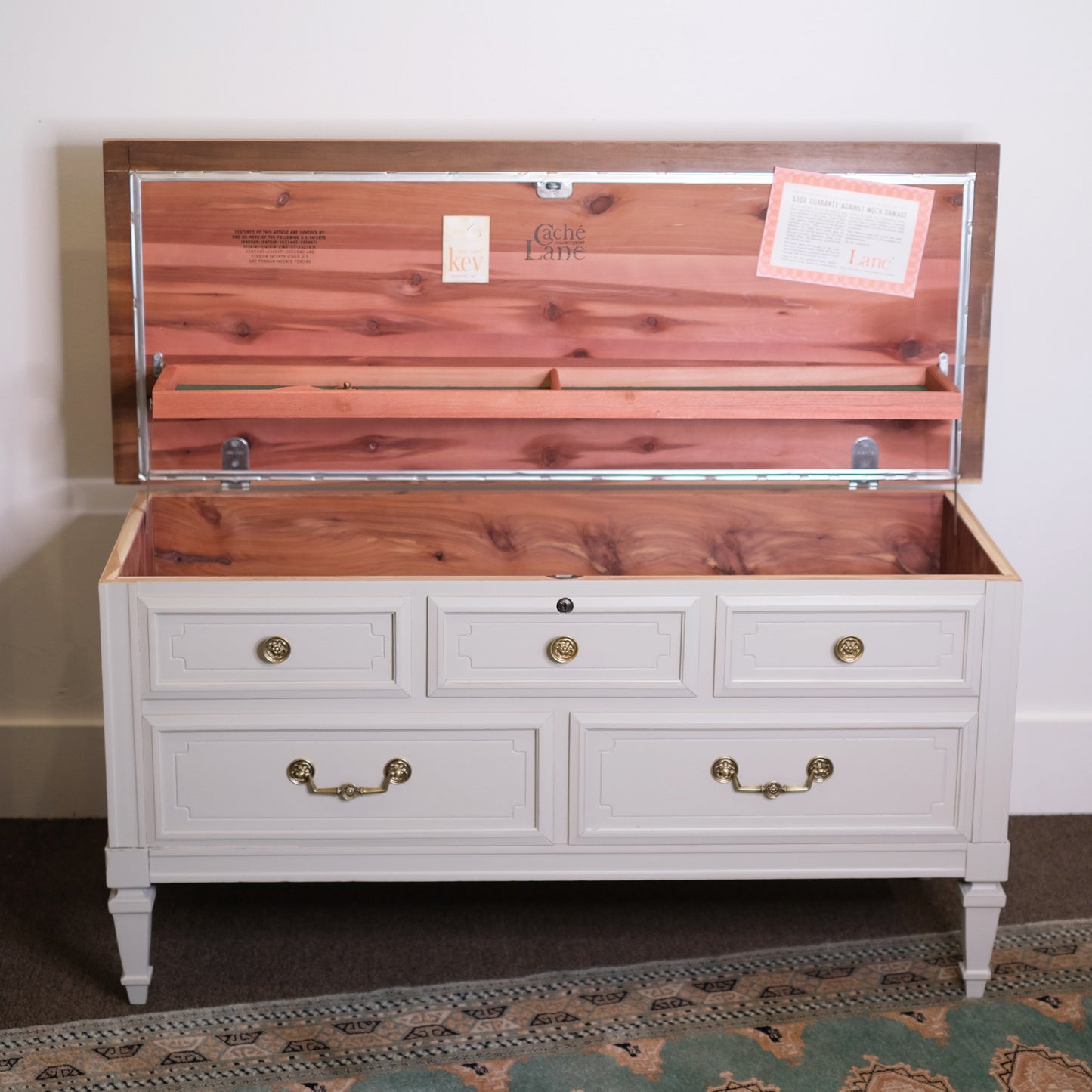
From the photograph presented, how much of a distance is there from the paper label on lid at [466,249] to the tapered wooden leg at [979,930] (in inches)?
49.3

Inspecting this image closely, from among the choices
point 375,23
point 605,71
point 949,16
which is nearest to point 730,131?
point 605,71

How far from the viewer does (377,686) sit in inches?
69.5

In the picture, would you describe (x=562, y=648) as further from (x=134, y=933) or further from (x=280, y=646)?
(x=134, y=933)

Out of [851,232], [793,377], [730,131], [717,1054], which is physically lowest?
[717,1054]

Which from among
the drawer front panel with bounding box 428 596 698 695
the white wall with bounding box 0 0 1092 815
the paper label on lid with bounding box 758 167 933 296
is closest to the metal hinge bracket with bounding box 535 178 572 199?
the white wall with bounding box 0 0 1092 815

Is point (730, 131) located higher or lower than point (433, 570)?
higher

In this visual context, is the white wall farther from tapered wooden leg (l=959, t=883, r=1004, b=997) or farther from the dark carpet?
tapered wooden leg (l=959, t=883, r=1004, b=997)

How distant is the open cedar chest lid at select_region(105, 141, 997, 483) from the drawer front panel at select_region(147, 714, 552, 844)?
52 cm

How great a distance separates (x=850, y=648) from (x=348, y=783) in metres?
0.75

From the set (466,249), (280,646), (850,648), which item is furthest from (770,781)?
(466,249)

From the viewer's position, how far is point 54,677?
2389mm

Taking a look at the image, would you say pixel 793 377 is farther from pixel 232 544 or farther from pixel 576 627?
pixel 232 544

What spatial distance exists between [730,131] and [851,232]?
29 cm

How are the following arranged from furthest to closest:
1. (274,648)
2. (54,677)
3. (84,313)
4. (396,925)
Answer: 1. (54,677)
2. (84,313)
3. (396,925)
4. (274,648)
